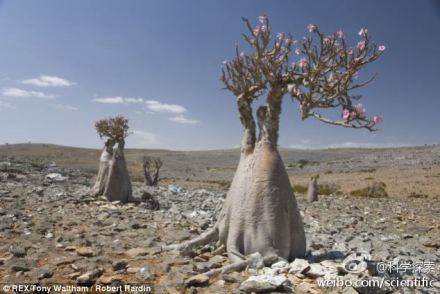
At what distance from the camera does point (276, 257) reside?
6.12 m

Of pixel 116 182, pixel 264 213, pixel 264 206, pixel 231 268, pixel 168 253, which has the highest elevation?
pixel 264 206

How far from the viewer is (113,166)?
1510 cm

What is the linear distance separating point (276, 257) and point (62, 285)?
3219 millimetres

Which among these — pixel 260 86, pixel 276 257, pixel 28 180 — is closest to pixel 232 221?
pixel 276 257

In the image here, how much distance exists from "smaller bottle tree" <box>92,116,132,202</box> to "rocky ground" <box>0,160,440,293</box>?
1.95 feet

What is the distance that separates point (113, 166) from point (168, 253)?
876 centimetres

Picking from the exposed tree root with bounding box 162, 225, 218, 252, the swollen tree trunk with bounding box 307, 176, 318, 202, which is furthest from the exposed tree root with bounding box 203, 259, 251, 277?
the swollen tree trunk with bounding box 307, 176, 318, 202

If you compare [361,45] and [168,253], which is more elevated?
[361,45]

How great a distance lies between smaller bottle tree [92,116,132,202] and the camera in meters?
15.0

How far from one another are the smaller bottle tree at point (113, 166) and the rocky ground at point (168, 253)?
1.95 ft

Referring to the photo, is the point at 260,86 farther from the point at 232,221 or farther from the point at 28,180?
the point at 28,180

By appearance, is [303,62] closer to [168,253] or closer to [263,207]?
[263,207]

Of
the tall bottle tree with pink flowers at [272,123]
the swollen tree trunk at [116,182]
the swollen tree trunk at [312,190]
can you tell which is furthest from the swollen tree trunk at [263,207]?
the swollen tree trunk at [312,190]

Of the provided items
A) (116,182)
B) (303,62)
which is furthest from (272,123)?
(116,182)
